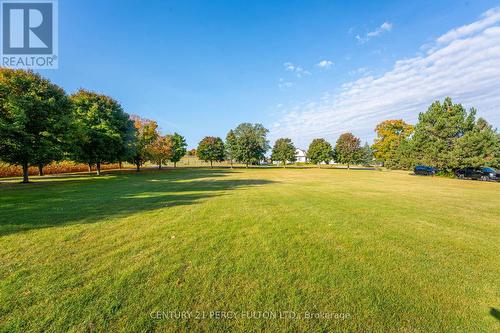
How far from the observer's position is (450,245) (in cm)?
528

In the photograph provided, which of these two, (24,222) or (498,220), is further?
(498,220)

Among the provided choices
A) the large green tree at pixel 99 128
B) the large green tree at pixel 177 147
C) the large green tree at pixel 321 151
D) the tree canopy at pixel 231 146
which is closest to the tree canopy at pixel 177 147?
the large green tree at pixel 177 147

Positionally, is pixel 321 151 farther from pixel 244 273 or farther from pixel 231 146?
pixel 244 273

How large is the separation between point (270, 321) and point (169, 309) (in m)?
1.42

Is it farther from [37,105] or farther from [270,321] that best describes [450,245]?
[37,105]

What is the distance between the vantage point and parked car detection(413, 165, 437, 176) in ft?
112

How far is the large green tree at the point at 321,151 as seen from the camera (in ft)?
213

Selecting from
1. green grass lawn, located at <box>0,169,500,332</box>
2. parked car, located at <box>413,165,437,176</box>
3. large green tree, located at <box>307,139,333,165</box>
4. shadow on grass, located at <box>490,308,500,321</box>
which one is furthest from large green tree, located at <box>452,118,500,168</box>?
shadow on grass, located at <box>490,308,500,321</box>

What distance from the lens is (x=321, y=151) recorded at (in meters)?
65.8

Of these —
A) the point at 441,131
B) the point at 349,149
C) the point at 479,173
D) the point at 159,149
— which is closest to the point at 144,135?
the point at 159,149

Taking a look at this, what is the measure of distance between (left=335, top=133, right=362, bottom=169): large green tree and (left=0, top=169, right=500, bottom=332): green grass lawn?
56844mm

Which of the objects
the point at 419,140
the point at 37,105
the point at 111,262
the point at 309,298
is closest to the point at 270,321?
the point at 309,298

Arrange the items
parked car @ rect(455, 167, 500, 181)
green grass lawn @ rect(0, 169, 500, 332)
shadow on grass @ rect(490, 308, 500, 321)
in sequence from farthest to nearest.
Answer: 1. parked car @ rect(455, 167, 500, 181)
2. shadow on grass @ rect(490, 308, 500, 321)
3. green grass lawn @ rect(0, 169, 500, 332)

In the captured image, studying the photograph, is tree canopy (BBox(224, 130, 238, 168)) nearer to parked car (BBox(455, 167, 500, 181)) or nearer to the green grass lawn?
parked car (BBox(455, 167, 500, 181))
